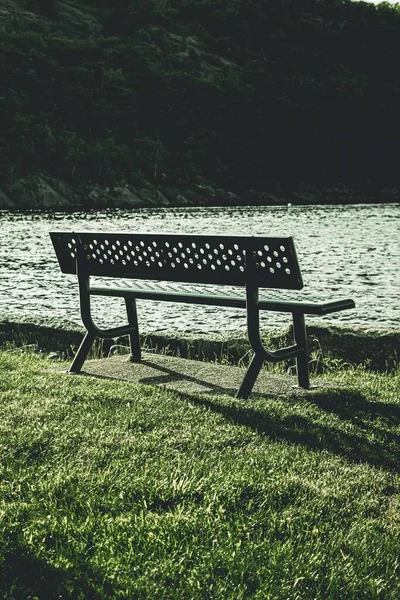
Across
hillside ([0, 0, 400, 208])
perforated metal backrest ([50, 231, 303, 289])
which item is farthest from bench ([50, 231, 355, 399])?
hillside ([0, 0, 400, 208])

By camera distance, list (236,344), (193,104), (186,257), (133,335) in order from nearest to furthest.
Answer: (186,257)
(133,335)
(236,344)
(193,104)

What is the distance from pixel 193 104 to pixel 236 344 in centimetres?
10969

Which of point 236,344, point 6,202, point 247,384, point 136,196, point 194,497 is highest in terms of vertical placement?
point 194,497

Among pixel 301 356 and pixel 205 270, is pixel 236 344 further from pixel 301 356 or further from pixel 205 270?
pixel 205 270

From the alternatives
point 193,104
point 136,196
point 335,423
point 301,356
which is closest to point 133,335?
point 301,356

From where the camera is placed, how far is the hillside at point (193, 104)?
9131 centimetres

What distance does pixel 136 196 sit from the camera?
90250mm

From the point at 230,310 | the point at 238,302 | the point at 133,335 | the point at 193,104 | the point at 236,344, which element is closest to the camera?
the point at 238,302

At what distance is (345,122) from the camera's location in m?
125

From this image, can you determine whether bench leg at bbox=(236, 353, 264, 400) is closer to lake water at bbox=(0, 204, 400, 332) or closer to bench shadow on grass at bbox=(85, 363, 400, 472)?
bench shadow on grass at bbox=(85, 363, 400, 472)

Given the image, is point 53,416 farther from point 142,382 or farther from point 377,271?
point 377,271

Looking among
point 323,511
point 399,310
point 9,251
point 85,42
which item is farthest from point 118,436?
point 85,42

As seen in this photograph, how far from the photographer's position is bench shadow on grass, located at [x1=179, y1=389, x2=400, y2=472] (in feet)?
15.2

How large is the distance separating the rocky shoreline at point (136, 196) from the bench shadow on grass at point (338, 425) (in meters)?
68.2
